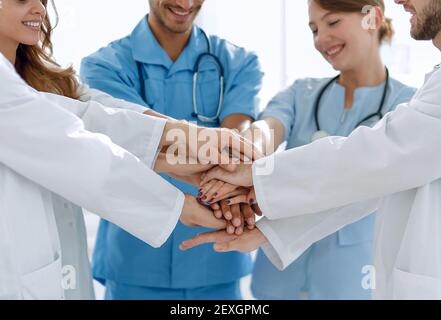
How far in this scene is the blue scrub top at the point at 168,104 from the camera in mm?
1835

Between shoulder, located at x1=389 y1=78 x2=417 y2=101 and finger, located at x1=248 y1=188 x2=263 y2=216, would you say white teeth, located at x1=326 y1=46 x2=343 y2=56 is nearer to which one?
shoulder, located at x1=389 y1=78 x2=417 y2=101

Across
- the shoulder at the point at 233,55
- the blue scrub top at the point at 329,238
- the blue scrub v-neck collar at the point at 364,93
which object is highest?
the shoulder at the point at 233,55

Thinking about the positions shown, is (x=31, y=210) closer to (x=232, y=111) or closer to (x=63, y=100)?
(x=63, y=100)

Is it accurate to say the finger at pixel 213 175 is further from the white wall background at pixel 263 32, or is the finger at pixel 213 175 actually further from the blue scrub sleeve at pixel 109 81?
the white wall background at pixel 263 32

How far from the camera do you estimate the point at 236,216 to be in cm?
159

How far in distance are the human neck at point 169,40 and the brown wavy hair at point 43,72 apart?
0.39m

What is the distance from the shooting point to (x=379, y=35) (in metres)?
Answer: 1.88

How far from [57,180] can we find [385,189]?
667 millimetres

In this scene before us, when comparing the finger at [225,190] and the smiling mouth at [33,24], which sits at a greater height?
the smiling mouth at [33,24]

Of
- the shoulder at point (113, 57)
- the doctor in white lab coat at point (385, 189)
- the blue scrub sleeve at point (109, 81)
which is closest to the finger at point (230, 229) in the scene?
the doctor in white lab coat at point (385, 189)

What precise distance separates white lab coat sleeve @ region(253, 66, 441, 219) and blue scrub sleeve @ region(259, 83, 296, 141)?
1.40 feet

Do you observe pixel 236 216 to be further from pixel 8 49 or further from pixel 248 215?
pixel 8 49

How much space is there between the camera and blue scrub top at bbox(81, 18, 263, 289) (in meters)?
1.83
